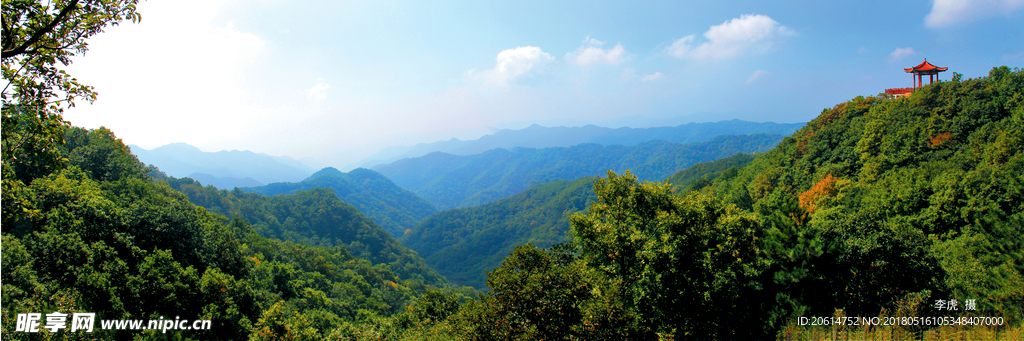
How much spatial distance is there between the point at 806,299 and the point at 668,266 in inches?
208

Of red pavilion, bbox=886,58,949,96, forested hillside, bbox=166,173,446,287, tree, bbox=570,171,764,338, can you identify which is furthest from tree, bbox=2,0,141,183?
forested hillside, bbox=166,173,446,287

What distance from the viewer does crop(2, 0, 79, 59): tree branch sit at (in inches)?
243

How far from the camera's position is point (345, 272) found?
72.1 metres

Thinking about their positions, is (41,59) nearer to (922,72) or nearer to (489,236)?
(922,72)

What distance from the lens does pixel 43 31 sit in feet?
20.5

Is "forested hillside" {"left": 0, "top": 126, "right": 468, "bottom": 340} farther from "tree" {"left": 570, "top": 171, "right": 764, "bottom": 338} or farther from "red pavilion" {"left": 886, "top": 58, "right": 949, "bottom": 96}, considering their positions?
"red pavilion" {"left": 886, "top": 58, "right": 949, "bottom": 96}

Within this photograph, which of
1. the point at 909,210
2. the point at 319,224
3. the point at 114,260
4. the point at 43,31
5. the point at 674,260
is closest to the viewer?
the point at 43,31

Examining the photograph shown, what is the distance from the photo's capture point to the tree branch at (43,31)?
6168 millimetres

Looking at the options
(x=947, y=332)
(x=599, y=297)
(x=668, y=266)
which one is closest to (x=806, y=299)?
(x=668, y=266)

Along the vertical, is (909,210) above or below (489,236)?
above

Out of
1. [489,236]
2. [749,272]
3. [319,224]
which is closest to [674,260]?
[749,272]

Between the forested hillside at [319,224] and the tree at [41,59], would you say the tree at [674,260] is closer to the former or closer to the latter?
the tree at [41,59]

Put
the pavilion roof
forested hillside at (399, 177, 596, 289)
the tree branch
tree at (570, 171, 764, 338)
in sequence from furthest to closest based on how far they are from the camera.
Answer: forested hillside at (399, 177, 596, 289) < the pavilion roof < tree at (570, 171, 764, 338) < the tree branch

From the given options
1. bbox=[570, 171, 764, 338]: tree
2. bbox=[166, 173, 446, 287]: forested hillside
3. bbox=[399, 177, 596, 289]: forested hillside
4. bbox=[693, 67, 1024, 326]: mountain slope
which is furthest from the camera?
bbox=[399, 177, 596, 289]: forested hillside
